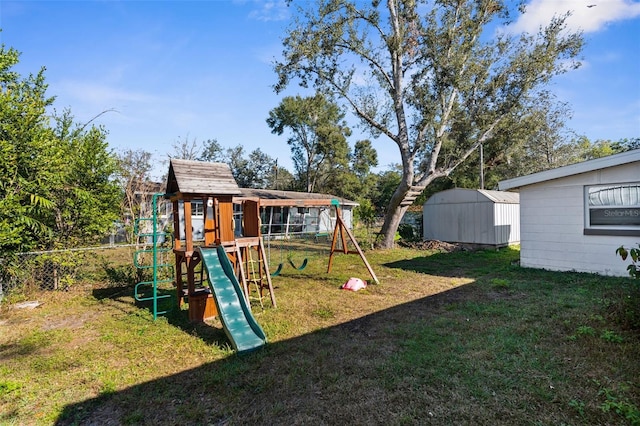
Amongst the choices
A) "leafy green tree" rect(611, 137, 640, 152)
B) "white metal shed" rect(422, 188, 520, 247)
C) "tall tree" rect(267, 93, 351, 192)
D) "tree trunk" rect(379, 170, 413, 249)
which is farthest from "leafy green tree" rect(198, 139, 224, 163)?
"leafy green tree" rect(611, 137, 640, 152)

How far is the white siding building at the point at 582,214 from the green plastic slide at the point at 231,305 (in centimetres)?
765

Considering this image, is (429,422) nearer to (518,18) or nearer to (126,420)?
(126,420)

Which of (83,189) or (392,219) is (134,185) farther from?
(392,219)

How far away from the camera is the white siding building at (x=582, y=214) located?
276 inches

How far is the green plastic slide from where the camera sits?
4156mm

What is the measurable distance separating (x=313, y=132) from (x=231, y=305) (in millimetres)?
28430

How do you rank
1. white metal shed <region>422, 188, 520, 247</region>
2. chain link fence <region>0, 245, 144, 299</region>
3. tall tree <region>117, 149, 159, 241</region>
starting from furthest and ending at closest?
white metal shed <region>422, 188, 520, 247</region> → tall tree <region>117, 149, 159, 241</region> → chain link fence <region>0, 245, 144, 299</region>

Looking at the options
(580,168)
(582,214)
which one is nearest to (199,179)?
(580,168)

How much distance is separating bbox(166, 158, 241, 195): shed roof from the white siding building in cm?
741

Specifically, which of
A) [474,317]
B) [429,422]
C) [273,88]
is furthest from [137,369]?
[273,88]

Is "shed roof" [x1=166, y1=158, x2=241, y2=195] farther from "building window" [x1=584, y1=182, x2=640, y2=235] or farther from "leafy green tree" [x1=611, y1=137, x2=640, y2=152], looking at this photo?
"leafy green tree" [x1=611, y1=137, x2=640, y2=152]

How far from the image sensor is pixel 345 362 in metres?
3.66

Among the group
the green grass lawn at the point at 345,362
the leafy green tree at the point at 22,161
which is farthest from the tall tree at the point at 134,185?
the green grass lawn at the point at 345,362

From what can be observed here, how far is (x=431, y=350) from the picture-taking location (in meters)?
3.85
